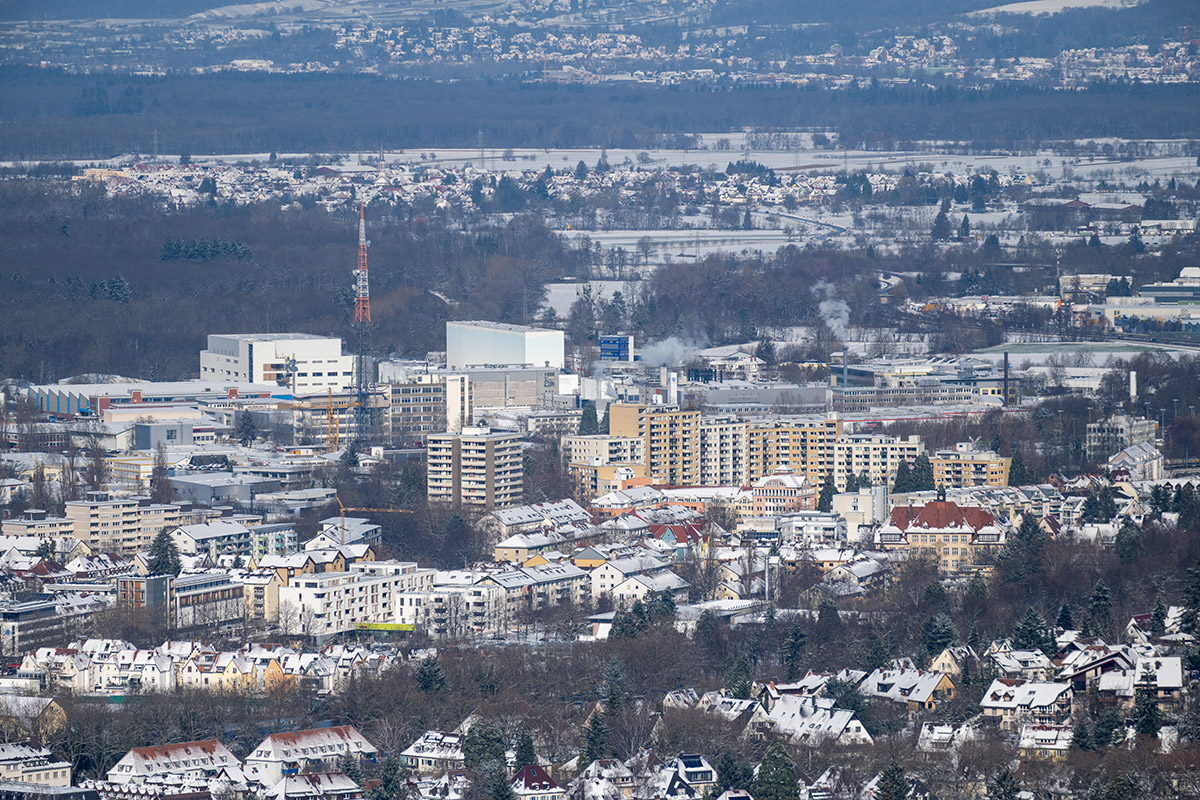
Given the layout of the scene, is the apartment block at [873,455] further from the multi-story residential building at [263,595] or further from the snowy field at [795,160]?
the snowy field at [795,160]

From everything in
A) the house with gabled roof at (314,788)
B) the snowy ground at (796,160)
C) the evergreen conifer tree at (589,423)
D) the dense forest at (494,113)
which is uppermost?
the dense forest at (494,113)

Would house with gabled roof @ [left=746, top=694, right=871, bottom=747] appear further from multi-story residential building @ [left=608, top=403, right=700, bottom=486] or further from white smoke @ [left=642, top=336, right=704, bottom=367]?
white smoke @ [left=642, top=336, right=704, bottom=367]

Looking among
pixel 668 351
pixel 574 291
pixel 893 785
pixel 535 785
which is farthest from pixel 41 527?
pixel 574 291

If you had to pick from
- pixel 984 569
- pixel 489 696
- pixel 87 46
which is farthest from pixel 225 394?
pixel 87 46

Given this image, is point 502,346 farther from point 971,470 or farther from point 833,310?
point 971,470

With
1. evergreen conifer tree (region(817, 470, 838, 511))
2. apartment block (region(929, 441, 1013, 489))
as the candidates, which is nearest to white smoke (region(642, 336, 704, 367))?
apartment block (region(929, 441, 1013, 489))

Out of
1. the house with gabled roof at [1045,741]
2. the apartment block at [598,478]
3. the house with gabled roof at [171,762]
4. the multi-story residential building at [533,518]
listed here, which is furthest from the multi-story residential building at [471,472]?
the house with gabled roof at [1045,741]
